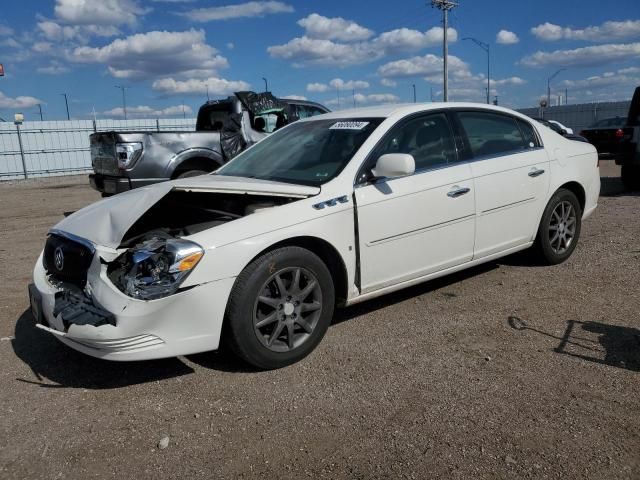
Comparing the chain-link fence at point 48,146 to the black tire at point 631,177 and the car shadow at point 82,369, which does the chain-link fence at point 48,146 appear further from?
the car shadow at point 82,369

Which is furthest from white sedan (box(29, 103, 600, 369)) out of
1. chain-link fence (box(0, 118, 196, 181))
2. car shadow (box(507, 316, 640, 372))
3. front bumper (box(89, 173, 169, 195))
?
chain-link fence (box(0, 118, 196, 181))

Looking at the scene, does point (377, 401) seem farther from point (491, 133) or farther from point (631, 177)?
point (631, 177)

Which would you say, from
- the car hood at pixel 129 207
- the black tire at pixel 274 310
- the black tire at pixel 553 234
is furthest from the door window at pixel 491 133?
the black tire at pixel 274 310

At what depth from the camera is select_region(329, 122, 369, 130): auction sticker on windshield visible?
4342 millimetres

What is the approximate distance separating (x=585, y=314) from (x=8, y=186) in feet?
64.5

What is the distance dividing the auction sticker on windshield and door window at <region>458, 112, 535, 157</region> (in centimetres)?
95

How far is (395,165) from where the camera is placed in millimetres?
3783

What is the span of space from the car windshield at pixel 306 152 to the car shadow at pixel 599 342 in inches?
70.4

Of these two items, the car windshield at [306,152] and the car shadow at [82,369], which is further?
the car windshield at [306,152]

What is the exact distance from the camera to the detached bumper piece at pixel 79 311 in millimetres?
3107

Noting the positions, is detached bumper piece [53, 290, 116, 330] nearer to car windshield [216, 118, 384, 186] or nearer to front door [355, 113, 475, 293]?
Answer: car windshield [216, 118, 384, 186]

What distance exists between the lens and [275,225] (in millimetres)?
3453

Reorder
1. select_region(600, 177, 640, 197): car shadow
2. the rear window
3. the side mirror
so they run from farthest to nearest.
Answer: select_region(600, 177, 640, 197): car shadow, the rear window, the side mirror

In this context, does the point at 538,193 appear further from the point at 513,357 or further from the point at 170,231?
the point at 170,231
